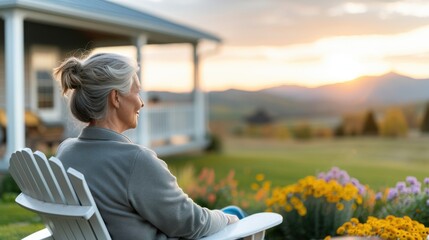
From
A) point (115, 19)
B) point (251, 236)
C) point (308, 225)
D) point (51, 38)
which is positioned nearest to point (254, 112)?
point (51, 38)

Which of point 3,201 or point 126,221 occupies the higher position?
point 126,221

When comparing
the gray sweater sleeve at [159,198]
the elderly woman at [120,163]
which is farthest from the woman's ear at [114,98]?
the gray sweater sleeve at [159,198]

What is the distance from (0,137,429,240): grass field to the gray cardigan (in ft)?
9.47

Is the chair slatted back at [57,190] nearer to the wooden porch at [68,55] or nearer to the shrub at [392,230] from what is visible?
the shrub at [392,230]

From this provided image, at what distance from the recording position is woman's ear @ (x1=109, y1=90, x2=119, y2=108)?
2691 millimetres

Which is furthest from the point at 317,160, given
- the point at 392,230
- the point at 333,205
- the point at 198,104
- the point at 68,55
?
the point at 392,230

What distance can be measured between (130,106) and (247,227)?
77 cm

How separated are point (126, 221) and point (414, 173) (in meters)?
14.1

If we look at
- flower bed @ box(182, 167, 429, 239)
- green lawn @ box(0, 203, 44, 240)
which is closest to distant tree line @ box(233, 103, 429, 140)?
green lawn @ box(0, 203, 44, 240)

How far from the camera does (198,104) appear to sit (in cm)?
1522

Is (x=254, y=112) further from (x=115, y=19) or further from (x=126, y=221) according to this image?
(x=126, y=221)

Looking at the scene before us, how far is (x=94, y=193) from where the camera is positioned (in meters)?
2.74

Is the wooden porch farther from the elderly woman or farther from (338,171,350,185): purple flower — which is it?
the elderly woman

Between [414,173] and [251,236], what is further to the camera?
[414,173]
